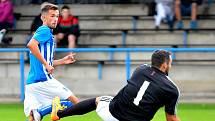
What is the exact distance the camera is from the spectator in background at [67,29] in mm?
17062

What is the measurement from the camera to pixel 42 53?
9461 mm

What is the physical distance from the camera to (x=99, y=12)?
63.9 ft

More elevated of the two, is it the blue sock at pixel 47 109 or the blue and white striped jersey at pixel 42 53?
the blue and white striped jersey at pixel 42 53

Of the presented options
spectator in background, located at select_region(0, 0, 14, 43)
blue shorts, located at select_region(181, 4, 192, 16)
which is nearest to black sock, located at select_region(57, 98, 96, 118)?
spectator in background, located at select_region(0, 0, 14, 43)

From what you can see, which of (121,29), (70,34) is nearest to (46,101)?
(70,34)

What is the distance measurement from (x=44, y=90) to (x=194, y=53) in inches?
256

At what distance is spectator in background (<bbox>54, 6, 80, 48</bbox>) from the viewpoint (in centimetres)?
1706

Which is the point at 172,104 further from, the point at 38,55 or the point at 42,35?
the point at 42,35

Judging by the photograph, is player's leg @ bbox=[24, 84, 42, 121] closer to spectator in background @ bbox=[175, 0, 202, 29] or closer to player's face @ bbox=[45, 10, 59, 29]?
player's face @ bbox=[45, 10, 59, 29]

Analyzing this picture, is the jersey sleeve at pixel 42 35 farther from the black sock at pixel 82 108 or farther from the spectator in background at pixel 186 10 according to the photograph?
the spectator in background at pixel 186 10

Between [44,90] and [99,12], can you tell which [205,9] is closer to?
[99,12]

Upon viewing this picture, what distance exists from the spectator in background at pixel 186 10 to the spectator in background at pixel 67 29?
2.57 meters

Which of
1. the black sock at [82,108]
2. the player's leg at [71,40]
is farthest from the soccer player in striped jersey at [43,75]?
the player's leg at [71,40]

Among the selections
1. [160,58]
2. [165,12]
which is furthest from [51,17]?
[165,12]
